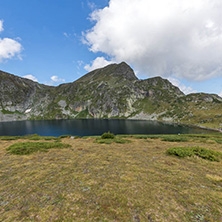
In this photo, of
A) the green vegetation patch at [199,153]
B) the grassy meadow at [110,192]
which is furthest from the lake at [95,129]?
the grassy meadow at [110,192]

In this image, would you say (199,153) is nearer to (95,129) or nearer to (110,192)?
(110,192)

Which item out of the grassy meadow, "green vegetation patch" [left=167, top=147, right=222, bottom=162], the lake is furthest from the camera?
the lake

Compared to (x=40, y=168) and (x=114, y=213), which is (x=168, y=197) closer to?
(x=114, y=213)

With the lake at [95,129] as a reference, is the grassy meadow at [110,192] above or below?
above

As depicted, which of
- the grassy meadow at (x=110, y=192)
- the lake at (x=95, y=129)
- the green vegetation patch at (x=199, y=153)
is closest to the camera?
the grassy meadow at (x=110, y=192)

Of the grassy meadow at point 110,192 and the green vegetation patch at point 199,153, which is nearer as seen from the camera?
the grassy meadow at point 110,192

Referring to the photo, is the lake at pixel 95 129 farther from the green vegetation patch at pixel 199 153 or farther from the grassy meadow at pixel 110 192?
the grassy meadow at pixel 110 192

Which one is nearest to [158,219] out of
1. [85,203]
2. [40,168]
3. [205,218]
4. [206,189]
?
[205,218]

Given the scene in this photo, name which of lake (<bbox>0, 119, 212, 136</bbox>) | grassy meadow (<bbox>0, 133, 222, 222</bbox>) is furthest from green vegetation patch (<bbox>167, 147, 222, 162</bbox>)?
lake (<bbox>0, 119, 212, 136</bbox>)

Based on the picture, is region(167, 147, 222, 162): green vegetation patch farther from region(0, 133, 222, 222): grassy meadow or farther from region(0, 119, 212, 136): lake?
region(0, 119, 212, 136): lake

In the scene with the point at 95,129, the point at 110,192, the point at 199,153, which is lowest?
the point at 95,129

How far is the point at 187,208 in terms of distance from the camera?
197 inches

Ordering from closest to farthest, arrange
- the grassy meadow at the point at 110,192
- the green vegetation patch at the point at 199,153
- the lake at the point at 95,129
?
the grassy meadow at the point at 110,192 → the green vegetation patch at the point at 199,153 → the lake at the point at 95,129

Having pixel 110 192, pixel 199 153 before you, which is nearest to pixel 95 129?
pixel 199 153
